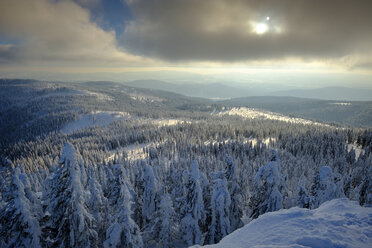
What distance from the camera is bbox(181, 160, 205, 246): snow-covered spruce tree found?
24.9m

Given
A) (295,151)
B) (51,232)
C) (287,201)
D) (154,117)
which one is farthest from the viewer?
(154,117)

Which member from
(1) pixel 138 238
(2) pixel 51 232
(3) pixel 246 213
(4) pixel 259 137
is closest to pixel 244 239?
(1) pixel 138 238

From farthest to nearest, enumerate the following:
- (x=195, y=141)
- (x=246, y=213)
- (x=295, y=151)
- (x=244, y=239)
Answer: (x=195, y=141) → (x=295, y=151) → (x=246, y=213) → (x=244, y=239)

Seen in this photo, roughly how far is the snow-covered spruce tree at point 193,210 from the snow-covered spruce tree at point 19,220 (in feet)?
57.4

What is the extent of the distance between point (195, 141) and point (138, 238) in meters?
83.6

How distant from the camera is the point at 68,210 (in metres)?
18.0

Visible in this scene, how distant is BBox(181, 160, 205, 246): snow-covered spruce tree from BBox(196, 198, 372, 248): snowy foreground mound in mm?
10027

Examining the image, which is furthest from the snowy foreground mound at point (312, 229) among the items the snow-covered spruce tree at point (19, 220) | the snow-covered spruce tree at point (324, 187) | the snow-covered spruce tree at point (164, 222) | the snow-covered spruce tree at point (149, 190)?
the snow-covered spruce tree at point (19, 220)

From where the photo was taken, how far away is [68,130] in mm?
178375

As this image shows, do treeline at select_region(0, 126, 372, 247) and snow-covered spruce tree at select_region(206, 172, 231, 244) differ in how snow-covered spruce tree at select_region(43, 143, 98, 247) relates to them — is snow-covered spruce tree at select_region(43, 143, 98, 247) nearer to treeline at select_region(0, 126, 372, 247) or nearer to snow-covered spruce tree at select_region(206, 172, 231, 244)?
treeline at select_region(0, 126, 372, 247)

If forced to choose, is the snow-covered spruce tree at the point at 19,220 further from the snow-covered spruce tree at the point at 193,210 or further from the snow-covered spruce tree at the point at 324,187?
the snow-covered spruce tree at the point at 324,187

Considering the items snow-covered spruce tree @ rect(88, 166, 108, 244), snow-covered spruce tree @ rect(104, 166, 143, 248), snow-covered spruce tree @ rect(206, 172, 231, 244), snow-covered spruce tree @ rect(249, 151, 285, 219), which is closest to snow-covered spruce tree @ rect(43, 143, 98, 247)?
snow-covered spruce tree @ rect(104, 166, 143, 248)

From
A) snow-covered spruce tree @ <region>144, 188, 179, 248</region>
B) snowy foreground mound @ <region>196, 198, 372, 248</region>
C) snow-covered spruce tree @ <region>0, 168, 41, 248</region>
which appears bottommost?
snow-covered spruce tree @ <region>144, 188, 179, 248</region>

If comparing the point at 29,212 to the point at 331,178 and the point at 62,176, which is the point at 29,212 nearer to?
the point at 62,176
